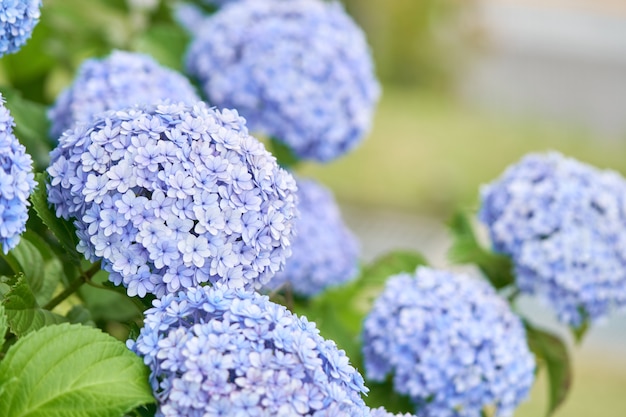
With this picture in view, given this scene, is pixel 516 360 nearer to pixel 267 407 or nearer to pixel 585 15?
pixel 267 407

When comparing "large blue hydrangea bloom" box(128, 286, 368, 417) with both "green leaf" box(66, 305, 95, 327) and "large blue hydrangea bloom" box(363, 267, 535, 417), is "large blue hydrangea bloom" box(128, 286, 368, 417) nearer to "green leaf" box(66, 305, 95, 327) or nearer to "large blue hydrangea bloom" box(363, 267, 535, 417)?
"green leaf" box(66, 305, 95, 327)

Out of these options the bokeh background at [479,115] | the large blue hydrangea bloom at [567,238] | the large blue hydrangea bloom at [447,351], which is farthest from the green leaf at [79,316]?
the bokeh background at [479,115]

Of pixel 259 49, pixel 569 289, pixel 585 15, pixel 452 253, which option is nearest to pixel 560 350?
pixel 569 289

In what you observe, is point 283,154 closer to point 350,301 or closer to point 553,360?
point 350,301

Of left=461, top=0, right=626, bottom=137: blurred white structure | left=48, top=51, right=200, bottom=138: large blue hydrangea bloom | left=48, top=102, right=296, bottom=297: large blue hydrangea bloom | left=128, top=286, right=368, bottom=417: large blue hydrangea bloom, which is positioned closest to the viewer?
left=128, top=286, right=368, bottom=417: large blue hydrangea bloom

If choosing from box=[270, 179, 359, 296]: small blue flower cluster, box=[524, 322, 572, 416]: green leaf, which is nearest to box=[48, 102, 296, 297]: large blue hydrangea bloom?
box=[270, 179, 359, 296]: small blue flower cluster

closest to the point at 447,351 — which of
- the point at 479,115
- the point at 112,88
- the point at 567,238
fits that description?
the point at 567,238
